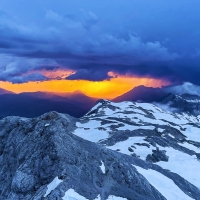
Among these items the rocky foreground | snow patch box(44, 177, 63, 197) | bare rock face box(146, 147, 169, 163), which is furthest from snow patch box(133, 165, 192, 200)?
bare rock face box(146, 147, 169, 163)

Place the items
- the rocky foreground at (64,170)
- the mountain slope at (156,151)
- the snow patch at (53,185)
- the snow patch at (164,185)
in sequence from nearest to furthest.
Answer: the snow patch at (53,185)
the rocky foreground at (64,170)
the snow patch at (164,185)
the mountain slope at (156,151)

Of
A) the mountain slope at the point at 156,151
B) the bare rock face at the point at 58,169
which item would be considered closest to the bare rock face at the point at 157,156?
the mountain slope at the point at 156,151

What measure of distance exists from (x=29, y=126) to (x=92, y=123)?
84.0 m

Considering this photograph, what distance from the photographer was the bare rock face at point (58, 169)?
122ft

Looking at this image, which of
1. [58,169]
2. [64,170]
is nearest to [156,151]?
[58,169]

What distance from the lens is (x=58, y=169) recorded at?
1512 inches

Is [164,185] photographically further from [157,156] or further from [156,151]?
[156,151]

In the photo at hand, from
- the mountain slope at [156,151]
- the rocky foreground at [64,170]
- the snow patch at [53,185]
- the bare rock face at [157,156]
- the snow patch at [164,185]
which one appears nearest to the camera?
the snow patch at [53,185]

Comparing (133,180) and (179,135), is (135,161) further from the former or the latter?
(179,135)

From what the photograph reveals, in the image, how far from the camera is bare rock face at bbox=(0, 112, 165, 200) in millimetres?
37241

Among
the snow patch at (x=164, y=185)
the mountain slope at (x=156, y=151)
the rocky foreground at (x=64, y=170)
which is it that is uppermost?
→ the rocky foreground at (x=64, y=170)

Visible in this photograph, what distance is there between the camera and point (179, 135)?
458 feet

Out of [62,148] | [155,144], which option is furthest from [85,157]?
[155,144]

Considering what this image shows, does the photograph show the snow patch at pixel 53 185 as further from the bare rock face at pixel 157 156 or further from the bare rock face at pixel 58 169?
the bare rock face at pixel 157 156
